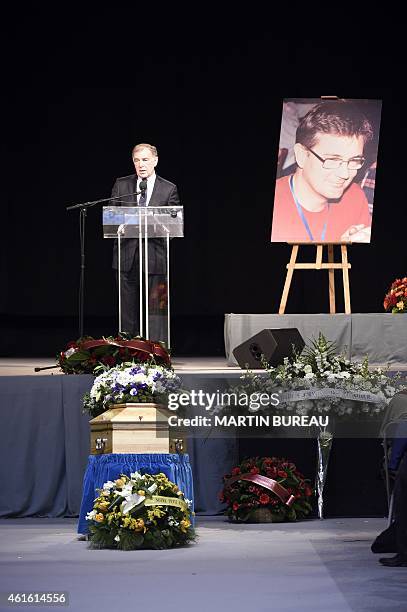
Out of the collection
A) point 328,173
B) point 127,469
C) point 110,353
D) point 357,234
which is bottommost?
point 127,469

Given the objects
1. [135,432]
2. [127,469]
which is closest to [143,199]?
[135,432]

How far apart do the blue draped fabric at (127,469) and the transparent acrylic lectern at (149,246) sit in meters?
1.83

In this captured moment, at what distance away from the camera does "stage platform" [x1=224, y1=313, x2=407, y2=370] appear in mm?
8945

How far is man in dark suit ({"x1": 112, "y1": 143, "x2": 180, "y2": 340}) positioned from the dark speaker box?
0.67 meters

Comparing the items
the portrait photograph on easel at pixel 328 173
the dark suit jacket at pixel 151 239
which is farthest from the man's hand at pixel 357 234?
the dark suit jacket at pixel 151 239

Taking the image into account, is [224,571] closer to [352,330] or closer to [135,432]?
[135,432]

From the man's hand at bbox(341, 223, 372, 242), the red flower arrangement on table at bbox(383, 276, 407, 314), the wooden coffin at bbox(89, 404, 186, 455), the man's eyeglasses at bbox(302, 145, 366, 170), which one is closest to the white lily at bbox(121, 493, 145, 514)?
the wooden coffin at bbox(89, 404, 186, 455)

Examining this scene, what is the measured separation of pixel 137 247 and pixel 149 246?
0.59 feet

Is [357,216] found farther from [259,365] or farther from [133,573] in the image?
[133,573]

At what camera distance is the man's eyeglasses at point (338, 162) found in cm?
977

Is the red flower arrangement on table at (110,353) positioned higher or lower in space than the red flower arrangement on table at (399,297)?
lower

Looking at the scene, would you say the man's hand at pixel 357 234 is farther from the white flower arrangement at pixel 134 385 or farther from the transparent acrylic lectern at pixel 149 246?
the white flower arrangement at pixel 134 385

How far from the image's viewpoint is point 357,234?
32.0 feet

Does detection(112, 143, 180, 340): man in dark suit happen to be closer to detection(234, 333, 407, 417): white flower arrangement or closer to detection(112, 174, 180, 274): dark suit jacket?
detection(112, 174, 180, 274): dark suit jacket
